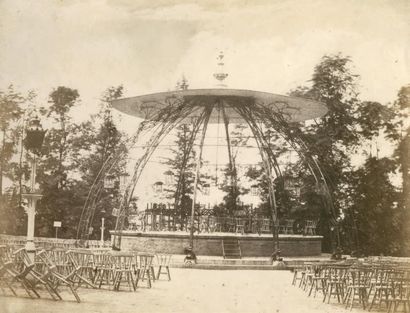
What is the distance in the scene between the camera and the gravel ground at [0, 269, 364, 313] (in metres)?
11.4

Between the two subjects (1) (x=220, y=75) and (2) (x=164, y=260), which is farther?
(1) (x=220, y=75)

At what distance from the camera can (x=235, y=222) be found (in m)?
23.8

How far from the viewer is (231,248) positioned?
21031 millimetres

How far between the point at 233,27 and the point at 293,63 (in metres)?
2.43

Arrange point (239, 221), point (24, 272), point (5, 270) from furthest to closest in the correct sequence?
point (239, 221)
point (5, 270)
point (24, 272)

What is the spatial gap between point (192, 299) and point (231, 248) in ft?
26.7

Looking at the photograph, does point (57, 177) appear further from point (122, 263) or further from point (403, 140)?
point (403, 140)

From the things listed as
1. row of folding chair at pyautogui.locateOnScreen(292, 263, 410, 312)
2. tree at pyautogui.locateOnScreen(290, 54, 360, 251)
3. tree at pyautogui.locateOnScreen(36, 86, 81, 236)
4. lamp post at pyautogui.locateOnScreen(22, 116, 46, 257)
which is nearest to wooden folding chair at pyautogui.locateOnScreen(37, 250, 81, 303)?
lamp post at pyautogui.locateOnScreen(22, 116, 46, 257)

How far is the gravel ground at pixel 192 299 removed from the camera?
1141 centimetres

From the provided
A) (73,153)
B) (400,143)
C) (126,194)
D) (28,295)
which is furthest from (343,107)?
(28,295)

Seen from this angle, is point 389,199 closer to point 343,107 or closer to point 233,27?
point 343,107

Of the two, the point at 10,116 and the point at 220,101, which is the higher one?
the point at 220,101

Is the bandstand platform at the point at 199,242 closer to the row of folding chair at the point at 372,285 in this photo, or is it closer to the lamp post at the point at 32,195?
the row of folding chair at the point at 372,285

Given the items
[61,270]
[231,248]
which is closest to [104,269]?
[61,270]
